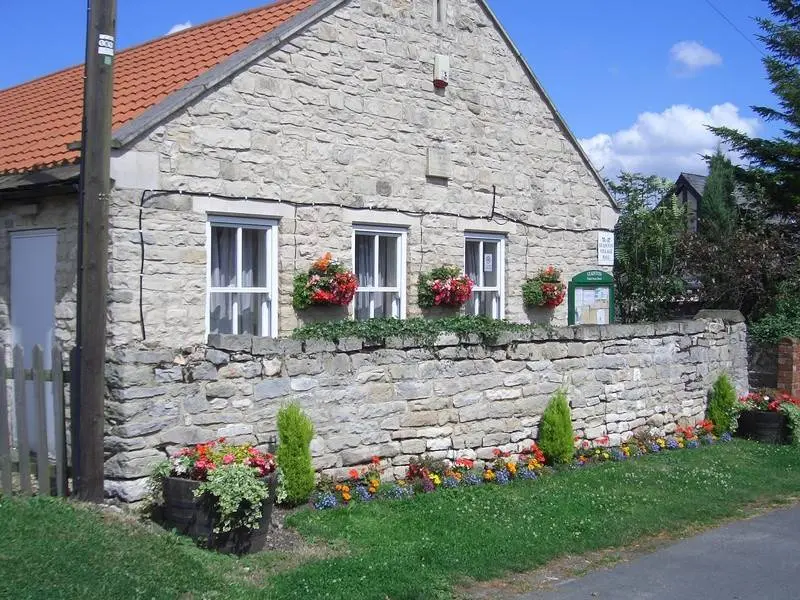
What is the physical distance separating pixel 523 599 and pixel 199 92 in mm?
6033

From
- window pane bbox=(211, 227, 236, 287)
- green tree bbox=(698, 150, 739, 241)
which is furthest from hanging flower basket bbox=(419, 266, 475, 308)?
green tree bbox=(698, 150, 739, 241)

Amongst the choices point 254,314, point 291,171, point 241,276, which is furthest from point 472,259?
point 241,276

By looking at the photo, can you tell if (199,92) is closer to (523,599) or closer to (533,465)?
(533,465)

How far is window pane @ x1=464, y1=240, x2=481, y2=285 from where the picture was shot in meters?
12.7

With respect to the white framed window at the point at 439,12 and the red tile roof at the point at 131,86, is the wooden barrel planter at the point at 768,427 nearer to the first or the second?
the white framed window at the point at 439,12

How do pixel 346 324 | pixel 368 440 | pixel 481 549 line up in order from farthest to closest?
pixel 346 324
pixel 368 440
pixel 481 549

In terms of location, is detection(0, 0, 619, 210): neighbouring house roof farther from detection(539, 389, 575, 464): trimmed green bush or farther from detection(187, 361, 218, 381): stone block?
detection(539, 389, 575, 464): trimmed green bush

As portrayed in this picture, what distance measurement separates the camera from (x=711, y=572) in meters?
7.06

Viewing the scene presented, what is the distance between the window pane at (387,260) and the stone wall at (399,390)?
7.06ft

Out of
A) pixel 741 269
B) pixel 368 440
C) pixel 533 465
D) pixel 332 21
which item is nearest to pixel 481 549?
pixel 368 440

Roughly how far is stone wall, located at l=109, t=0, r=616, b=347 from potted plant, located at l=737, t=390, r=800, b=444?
10.3ft

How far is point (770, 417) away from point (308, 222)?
278 inches

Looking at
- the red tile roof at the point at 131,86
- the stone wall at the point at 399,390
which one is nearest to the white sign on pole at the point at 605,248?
the stone wall at the point at 399,390

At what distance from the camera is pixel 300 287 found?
10258mm
